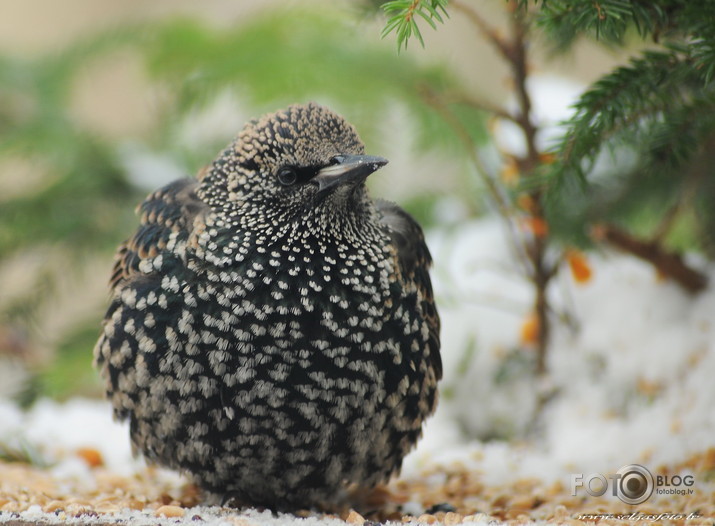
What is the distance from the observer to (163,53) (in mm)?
3275

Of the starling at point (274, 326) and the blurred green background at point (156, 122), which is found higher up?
the blurred green background at point (156, 122)

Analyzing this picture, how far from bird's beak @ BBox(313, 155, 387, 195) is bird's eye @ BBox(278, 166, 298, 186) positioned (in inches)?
1.9

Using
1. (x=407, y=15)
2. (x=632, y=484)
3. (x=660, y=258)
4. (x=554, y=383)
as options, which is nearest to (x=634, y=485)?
(x=632, y=484)

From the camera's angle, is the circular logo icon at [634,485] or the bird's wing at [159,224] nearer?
the bird's wing at [159,224]

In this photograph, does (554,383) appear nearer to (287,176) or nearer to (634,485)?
(634,485)

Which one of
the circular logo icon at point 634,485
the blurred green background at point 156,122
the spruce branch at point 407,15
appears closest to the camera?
the spruce branch at point 407,15

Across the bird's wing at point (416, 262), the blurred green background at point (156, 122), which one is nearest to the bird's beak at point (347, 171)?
the bird's wing at point (416, 262)

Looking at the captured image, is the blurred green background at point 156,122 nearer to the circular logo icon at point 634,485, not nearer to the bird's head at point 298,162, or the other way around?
the bird's head at point 298,162

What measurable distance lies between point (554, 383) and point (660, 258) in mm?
512

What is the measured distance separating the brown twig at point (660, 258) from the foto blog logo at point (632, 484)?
67 centimetres

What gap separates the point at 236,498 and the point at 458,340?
114 centimetres

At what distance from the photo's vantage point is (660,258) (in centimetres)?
233

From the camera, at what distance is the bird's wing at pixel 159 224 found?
1.62 metres

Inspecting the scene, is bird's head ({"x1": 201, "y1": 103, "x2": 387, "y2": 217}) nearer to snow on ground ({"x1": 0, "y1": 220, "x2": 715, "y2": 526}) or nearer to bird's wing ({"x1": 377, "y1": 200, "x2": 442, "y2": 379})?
bird's wing ({"x1": 377, "y1": 200, "x2": 442, "y2": 379})
